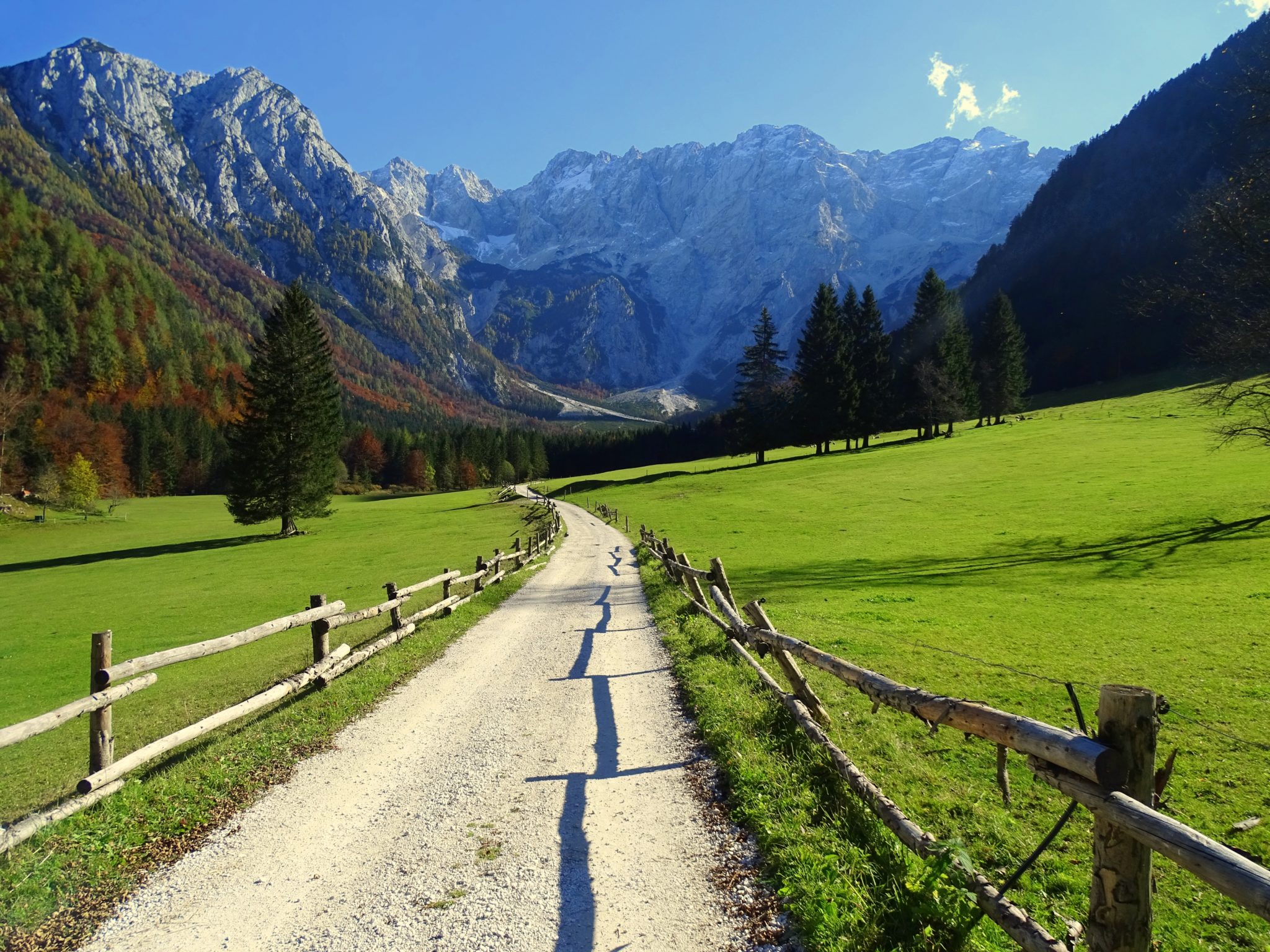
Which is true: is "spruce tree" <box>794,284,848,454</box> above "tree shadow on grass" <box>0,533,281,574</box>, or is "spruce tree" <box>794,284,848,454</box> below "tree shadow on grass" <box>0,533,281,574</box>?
above

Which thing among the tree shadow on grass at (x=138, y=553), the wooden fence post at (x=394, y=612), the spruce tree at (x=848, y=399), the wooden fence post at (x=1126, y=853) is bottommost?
the tree shadow on grass at (x=138, y=553)

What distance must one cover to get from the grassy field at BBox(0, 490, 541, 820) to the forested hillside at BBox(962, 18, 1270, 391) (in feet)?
454

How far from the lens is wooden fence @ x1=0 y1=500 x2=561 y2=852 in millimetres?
6500

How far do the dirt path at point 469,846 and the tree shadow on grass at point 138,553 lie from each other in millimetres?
48575

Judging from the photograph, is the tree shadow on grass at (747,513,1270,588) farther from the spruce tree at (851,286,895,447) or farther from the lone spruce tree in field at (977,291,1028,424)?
the lone spruce tree in field at (977,291,1028,424)

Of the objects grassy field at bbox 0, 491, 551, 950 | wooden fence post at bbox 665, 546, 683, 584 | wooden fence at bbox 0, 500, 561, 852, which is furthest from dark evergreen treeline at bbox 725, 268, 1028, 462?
wooden fence at bbox 0, 500, 561, 852

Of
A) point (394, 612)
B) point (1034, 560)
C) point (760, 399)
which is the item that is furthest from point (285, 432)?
point (1034, 560)

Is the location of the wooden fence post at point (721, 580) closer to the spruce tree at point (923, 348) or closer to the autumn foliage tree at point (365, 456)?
the spruce tree at point (923, 348)

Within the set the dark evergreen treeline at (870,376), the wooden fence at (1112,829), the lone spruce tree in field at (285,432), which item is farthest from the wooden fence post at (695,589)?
the dark evergreen treeline at (870,376)

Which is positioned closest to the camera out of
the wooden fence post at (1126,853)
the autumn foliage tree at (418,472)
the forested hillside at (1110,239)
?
the wooden fence post at (1126,853)

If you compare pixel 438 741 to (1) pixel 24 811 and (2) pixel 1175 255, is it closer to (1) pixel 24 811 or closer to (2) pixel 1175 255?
(1) pixel 24 811

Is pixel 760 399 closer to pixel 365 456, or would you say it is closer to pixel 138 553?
pixel 138 553

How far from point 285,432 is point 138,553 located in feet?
46.0

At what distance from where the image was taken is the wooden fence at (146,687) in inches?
256
